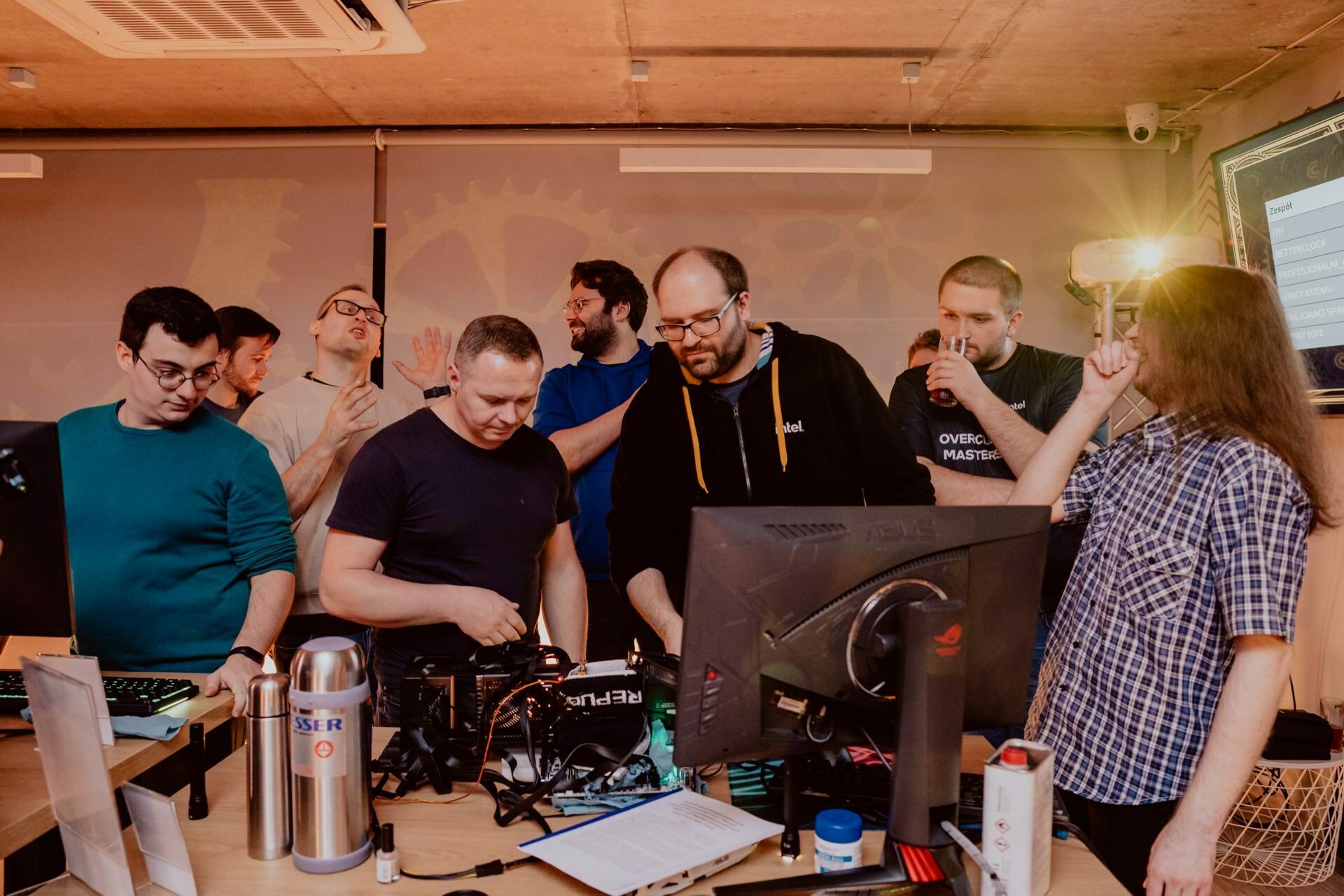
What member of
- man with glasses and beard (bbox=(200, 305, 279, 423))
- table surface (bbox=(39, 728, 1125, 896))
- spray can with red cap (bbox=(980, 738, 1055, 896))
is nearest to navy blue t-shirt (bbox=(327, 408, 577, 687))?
table surface (bbox=(39, 728, 1125, 896))

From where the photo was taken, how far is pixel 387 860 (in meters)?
1.14

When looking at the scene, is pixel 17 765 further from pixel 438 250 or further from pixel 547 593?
pixel 438 250

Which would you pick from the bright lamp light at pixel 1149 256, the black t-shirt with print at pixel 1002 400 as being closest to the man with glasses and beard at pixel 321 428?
the black t-shirt with print at pixel 1002 400

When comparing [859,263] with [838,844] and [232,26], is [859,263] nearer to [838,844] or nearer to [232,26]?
A: [232,26]

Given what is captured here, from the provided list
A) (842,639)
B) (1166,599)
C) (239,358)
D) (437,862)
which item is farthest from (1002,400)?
(239,358)

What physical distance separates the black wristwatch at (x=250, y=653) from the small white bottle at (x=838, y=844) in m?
1.19

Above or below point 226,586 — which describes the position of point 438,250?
above

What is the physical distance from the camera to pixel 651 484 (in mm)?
2221

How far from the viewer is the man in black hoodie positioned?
216 centimetres

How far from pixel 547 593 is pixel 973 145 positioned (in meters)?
3.61

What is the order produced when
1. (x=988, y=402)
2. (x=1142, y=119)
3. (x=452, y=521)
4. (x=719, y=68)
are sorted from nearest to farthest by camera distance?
(x=452, y=521) → (x=988, y=402) → (x=719, y=68) → (x=1142, y=119)

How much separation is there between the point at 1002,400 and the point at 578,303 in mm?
1424

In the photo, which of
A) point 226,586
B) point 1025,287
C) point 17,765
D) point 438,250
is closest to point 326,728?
point 17,765

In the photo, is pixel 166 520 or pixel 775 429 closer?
pixel 166 520
